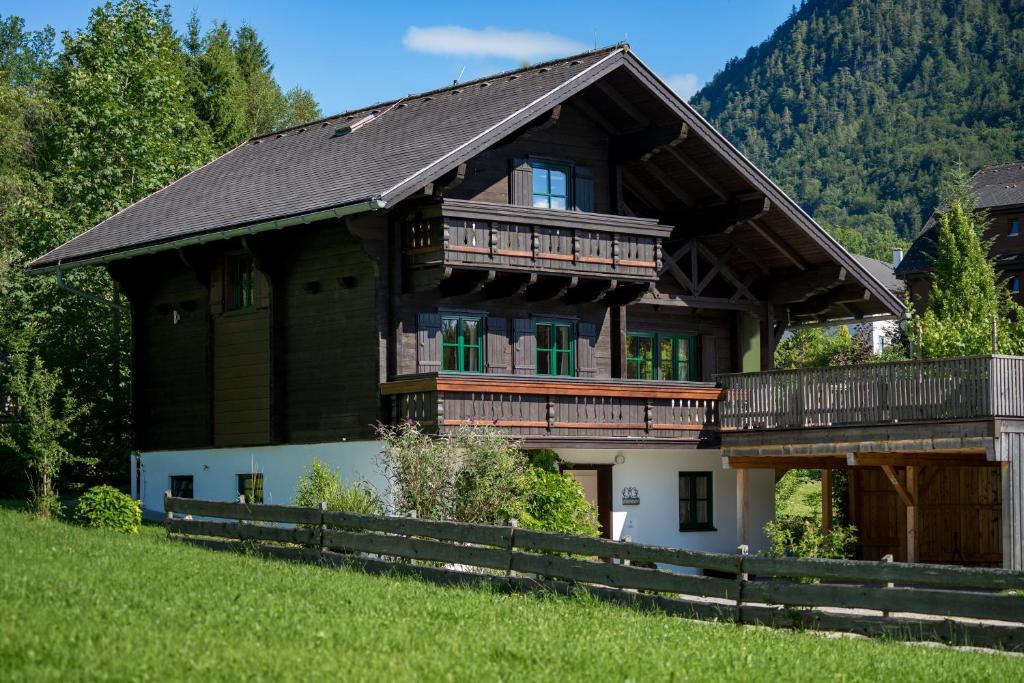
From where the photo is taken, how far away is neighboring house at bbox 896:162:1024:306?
2773 inches

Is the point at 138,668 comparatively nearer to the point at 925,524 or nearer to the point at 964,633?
the point at 964,633

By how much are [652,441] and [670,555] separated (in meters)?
9.87

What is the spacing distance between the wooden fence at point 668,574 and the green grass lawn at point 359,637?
0.48 meters

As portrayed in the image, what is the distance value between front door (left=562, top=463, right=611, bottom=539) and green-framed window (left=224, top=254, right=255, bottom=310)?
7.46m

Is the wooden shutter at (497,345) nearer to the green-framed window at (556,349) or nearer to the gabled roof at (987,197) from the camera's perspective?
the green-framed window at (556,349)

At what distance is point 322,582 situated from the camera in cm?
1941

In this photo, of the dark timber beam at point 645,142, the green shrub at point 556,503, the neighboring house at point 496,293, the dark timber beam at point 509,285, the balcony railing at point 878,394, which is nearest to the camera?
the balcony railing at point 878,394

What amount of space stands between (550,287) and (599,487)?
4.04m

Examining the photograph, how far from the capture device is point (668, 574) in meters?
19.1

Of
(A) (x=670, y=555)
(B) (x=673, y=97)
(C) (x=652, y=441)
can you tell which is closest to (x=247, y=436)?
(C) (x=652, y=441)

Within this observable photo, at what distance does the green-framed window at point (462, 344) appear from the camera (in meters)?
29.3

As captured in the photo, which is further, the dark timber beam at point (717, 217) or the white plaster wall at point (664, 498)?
the dark timber beam at point (717, 217)

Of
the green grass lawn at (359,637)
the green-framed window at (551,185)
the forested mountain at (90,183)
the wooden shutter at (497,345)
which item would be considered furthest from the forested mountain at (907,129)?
the green grass lawn at (359,637)

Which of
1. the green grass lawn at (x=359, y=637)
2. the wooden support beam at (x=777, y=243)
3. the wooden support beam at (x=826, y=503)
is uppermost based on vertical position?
the wooden support beam at (x=777, y=243)
